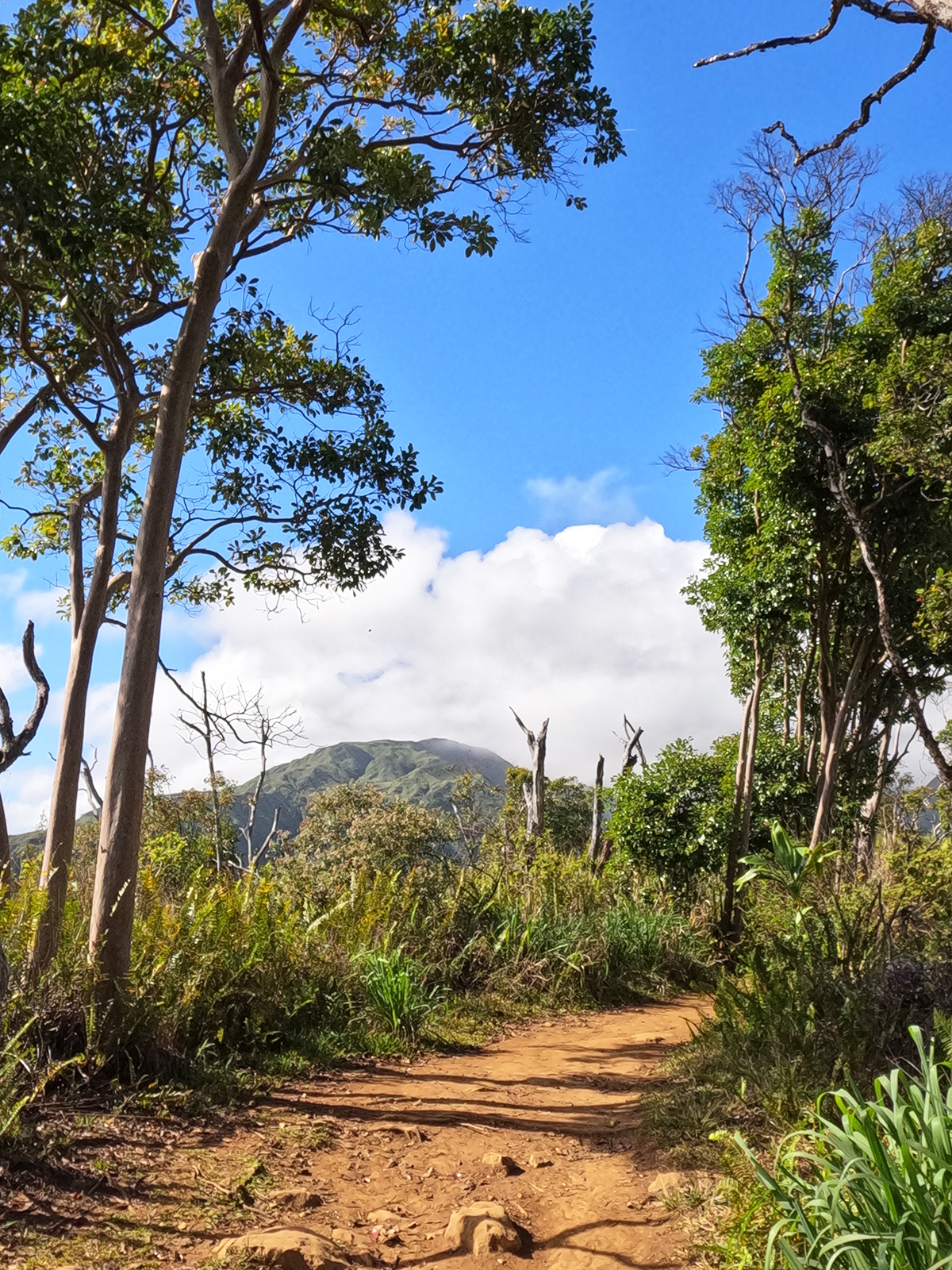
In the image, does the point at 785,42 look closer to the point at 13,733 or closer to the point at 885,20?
the point at 885,20

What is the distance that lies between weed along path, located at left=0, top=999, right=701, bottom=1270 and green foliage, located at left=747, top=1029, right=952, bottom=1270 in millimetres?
755

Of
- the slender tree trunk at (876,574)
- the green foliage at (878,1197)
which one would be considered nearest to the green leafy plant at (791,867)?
the slender tree trunk at (876,574)

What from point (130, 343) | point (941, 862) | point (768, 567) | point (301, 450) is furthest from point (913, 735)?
point (130, 343)

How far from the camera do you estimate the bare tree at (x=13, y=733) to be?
22.9 ft

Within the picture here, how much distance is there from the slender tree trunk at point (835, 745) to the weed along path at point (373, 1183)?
6.25 metres

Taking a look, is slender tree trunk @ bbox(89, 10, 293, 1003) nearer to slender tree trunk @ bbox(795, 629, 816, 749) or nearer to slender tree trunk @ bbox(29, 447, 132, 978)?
slender tree trunk @ bbox(29, 447, 132, 978)

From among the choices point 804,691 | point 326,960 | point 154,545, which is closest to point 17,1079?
point 326,960

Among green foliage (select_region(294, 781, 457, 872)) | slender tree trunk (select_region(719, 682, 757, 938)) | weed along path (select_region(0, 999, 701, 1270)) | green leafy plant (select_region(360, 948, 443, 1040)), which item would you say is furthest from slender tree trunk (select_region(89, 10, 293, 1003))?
green foliage (select_region(294, 781, 457, 872))

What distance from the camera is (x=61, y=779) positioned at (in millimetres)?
7504

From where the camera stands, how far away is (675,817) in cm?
1198

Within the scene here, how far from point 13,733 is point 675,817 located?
27.0ft

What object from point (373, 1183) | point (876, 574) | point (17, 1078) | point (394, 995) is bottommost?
point (373, 1183)

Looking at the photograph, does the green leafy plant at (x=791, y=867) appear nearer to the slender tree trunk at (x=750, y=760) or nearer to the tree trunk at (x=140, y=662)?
the slender tree trunk at (x=750, y=760)

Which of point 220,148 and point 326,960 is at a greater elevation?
point 220,148
